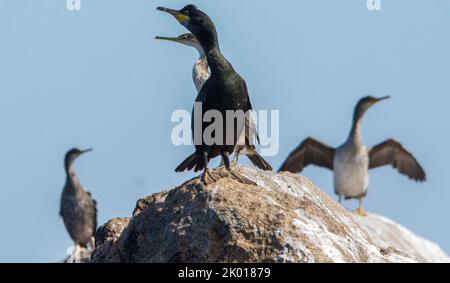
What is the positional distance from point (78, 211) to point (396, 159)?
6.14m

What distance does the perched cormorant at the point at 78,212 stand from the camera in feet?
67.4

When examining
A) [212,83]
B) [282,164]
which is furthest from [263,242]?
[282,164]

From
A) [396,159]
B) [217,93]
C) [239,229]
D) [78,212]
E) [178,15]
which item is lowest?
[78,212]

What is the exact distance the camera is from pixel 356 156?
21.8 meters

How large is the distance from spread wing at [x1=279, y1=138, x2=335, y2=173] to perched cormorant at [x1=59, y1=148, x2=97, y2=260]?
12.3ft

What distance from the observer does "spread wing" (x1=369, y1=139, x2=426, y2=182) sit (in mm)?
22562

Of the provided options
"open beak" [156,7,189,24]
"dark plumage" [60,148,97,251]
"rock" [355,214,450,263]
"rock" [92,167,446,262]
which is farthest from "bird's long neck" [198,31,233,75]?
"dark plumage" [60,148,97,251]

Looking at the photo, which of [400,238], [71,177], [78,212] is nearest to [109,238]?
[400,238]

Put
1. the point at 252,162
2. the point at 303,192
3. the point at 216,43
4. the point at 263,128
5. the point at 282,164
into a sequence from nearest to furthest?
the point at 303,192 < the point at 216,43 < the point at 252,162 < the point at 263,128 < the point at 282,164

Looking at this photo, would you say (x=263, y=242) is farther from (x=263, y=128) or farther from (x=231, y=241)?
(x=263, y=128)

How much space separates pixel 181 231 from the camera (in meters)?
8.02

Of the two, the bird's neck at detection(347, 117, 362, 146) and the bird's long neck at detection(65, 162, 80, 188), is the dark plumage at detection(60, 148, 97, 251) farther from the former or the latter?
the bird's neck at detection(347, 117, 362, 146)

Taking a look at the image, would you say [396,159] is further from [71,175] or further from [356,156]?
[71,175]
